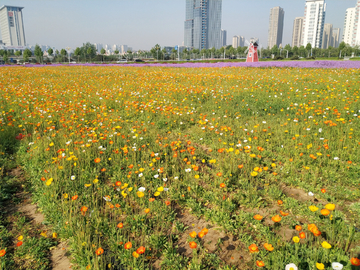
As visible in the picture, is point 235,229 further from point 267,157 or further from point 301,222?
point 267,157

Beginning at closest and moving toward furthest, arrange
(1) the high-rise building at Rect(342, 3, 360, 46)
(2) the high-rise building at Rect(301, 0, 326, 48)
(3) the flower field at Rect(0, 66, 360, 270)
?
1. (3) the flower field at Rect(0, 66, 360, 270)
2. (1) the high-rise building at Rect(342, 3, 360, 46)
3. (2) the high-rise building at Rect(301, 0, 326, 48)

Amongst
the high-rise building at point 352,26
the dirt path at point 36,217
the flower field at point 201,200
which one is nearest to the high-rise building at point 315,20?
the high-rise building at point 352,26

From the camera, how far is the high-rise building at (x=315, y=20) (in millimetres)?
159500

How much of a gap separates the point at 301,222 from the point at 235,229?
82 cm

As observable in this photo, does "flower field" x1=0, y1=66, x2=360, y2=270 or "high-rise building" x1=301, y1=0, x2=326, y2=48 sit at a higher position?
"high-rise building" x1=301, y1=0, x2=326, y2=48

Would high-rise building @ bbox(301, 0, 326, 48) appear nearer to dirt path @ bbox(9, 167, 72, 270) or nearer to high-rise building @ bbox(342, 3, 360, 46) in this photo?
high-rise building @ bbox(342, 3, 360, 46)

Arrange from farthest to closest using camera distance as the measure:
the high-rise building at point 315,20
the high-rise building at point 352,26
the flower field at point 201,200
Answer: the high-rise building at point 315,20
the high-rise building at point 352,26
the flower field at point 201,200

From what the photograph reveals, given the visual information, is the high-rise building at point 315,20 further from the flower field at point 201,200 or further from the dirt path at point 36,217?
the dirt path at point 36,217

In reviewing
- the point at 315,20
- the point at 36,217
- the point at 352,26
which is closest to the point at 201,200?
the point at 36,217

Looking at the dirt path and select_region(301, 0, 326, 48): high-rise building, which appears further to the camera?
select_region(301, 0, 326, 48): high-rise building

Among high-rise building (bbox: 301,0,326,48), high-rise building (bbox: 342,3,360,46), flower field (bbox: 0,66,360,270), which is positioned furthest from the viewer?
high-rise building (bbox: 301,0,326,48)

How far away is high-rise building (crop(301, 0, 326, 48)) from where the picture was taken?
159500 millimetres

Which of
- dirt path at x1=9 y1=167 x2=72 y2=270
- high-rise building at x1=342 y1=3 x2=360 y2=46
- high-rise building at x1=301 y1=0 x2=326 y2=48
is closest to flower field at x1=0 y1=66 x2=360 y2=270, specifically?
dirt path at x1=9 y1=167 x2=72 y2=270

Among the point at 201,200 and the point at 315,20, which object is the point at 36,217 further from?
the point at 315,20
